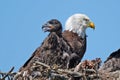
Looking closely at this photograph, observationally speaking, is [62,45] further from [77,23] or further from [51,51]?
[77,23]

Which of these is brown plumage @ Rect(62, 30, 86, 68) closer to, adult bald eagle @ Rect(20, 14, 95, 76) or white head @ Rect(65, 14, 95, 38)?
adult bald eagle @ Rect(20, 14, 95, 76)

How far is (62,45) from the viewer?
48.4ft

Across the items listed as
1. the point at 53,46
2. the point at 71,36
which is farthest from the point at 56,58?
the point at 71,36

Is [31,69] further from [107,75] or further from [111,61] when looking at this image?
[111,61]

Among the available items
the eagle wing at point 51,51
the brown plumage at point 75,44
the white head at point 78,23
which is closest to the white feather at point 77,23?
the white head at point 78,23

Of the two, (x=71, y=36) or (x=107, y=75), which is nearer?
(x=107, y=75)

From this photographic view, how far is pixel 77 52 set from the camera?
15.2 m

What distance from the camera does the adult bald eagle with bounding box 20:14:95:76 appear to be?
46.1 ft

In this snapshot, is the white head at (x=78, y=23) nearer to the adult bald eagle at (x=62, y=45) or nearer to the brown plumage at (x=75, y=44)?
the adult bald eagle at (x=62, y=45)

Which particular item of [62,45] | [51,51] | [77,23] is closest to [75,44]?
[62,45]

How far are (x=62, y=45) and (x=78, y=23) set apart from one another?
221 cm

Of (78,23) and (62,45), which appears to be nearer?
(62,45)

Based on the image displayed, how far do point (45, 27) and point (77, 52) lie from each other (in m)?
0.94

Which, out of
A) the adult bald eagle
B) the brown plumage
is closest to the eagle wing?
the adult bald eagle
